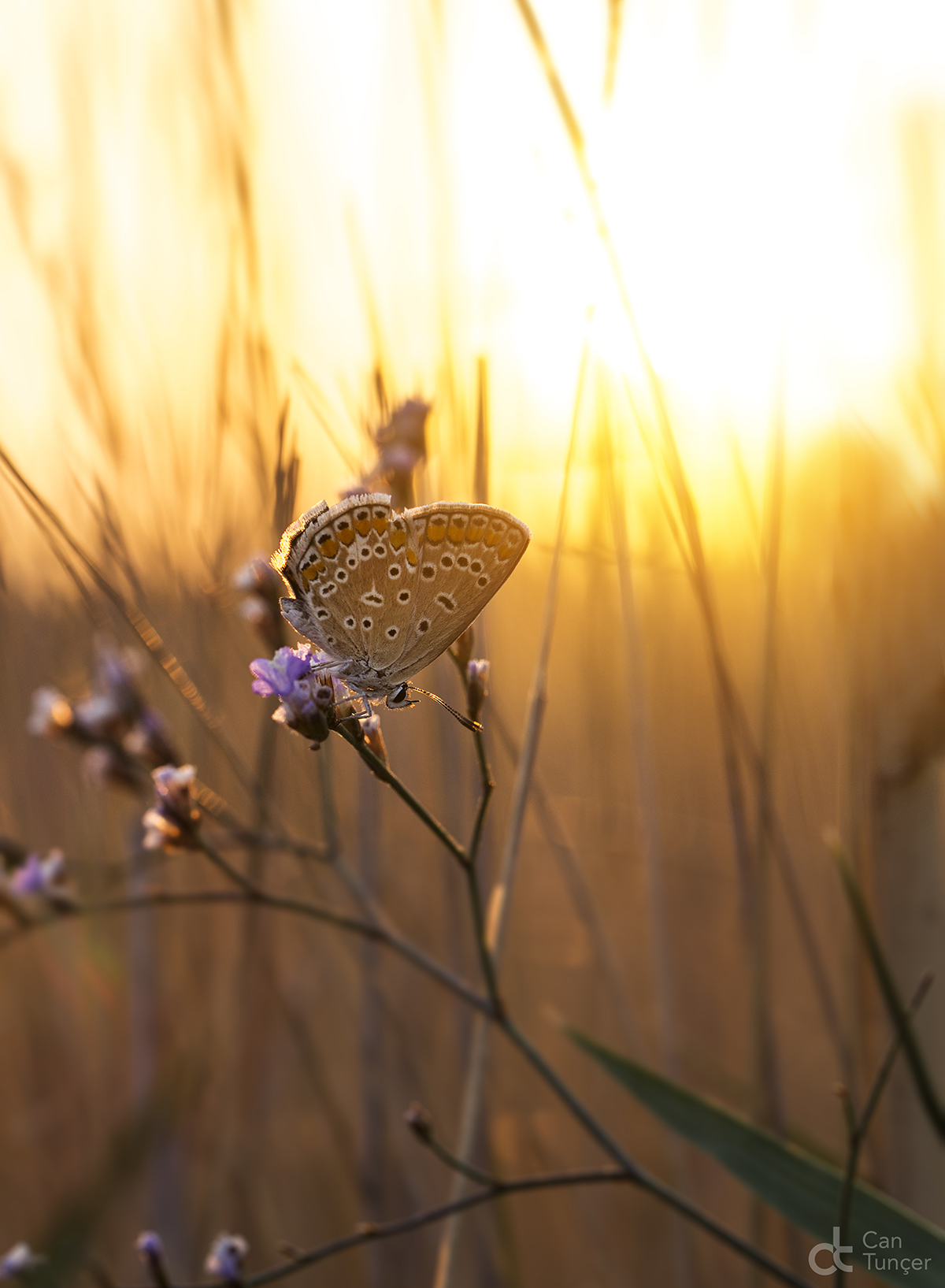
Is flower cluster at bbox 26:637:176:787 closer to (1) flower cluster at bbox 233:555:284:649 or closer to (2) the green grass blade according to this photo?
(1) flower cluster at bbox 233:555:284:649

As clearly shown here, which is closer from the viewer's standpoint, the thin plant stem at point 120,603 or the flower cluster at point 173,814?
the thin plant stem at point 120,603

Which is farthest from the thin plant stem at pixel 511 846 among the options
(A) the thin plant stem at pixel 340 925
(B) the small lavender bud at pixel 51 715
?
(B) the small lavender bud at pixel 51 715

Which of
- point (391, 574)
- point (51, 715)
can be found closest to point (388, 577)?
point (391, 574)

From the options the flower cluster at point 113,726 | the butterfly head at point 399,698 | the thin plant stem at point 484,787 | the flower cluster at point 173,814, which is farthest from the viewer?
the flower cluster at point 113,726

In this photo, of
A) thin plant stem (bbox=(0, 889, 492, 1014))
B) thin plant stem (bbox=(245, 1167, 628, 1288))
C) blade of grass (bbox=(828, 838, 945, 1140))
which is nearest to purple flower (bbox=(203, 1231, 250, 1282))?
thin plant stem (bbox=(245, 1167, 628, 1288))

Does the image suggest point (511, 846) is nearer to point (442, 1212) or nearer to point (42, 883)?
point (442, 1212)

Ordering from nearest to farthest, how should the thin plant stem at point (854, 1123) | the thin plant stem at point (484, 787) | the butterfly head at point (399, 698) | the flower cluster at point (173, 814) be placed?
the thin plant stem at point (854, 1123), the thin plant stem at point (484, 787), the flower cluster at point (173, 814), the butterfly head at point (399, 698)

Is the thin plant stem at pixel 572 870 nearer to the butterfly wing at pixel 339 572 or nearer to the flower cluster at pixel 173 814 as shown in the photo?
the butterfly wing at pixel 339 572
